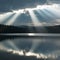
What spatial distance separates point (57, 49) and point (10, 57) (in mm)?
840

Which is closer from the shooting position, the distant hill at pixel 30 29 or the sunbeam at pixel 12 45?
the distant hill at pixel 30 29

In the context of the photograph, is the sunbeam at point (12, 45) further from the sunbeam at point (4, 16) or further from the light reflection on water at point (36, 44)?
the sunbeam at point (4, 16)

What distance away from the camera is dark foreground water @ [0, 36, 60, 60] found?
313 cm

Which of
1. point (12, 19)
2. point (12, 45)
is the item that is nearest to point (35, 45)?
point (12, 45)

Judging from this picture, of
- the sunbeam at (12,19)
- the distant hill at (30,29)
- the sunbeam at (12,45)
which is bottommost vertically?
the sunbeam at (12,45)

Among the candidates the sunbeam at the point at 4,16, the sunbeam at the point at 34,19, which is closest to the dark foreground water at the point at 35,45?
the sunbeam at the point at 34,19

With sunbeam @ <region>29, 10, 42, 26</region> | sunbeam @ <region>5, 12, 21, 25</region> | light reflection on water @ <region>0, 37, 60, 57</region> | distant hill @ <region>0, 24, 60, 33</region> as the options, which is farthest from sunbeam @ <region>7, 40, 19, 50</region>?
sunbeam @ <region>29, 10, 42, 26</region>

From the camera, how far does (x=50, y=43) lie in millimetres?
3375

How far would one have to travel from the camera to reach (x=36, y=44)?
11.1 feet

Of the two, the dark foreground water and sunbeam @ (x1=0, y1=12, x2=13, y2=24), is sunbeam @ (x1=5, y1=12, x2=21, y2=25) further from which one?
the dark foreground water

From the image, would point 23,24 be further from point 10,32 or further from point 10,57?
point 10,57

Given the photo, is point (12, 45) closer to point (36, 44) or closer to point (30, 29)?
point (36, 44)

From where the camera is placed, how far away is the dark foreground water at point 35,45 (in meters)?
3.13

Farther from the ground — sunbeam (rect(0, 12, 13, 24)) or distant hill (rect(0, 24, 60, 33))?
sunbeam (rect(0, 12, 13, 24))
